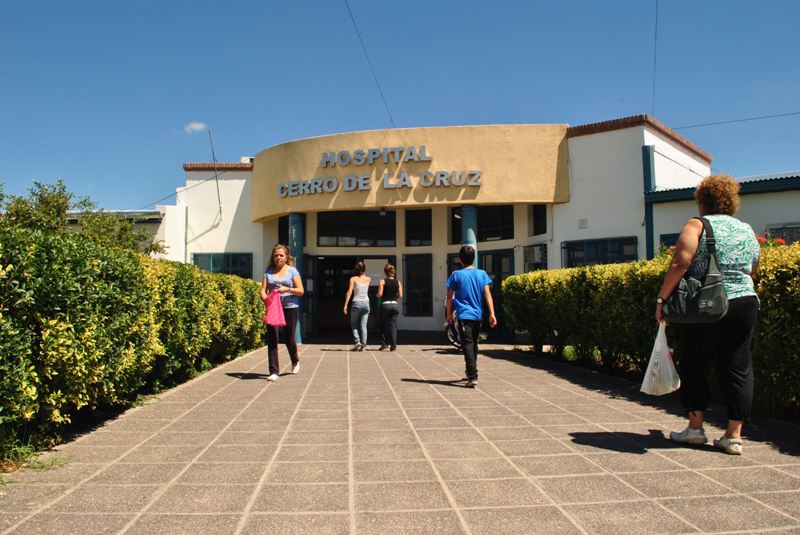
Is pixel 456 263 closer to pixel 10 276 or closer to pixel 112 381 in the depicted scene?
pixel 112 381

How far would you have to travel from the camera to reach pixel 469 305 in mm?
6723

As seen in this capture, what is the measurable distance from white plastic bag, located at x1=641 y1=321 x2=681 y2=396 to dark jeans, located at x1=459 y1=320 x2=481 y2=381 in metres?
2.69

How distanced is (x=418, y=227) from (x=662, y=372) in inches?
538

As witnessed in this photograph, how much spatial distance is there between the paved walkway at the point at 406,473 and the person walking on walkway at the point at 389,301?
5.46 m

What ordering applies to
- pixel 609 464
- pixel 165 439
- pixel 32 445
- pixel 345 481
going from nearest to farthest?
pixel 345 481
pixel 609 464
pixel 32 445
pixel 165 439

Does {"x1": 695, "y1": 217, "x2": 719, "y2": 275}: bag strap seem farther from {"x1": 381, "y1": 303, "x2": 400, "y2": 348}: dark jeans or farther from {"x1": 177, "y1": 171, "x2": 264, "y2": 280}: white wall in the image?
{"x1": 177, "y1": 171, "x2": 264, "y2": 280}: white wall

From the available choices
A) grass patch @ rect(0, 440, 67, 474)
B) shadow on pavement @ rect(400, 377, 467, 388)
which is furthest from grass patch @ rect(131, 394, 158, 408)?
shadow on pavement @ rect(400, 377, 467, 388)

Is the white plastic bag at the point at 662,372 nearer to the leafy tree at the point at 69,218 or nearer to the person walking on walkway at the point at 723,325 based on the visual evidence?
the person walking on walkway at the point at 723,325

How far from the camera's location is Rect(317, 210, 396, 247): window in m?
17.4

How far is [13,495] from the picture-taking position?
3.00 m

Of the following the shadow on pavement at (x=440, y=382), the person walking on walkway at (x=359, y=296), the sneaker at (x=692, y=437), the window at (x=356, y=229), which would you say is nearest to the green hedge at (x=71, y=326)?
the shadow on pavement at (x=440, y=382)

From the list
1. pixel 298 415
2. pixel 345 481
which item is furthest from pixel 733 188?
pixel 298 415

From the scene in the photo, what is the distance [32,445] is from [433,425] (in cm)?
285

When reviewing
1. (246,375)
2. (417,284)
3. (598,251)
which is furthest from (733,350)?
(417,284)
